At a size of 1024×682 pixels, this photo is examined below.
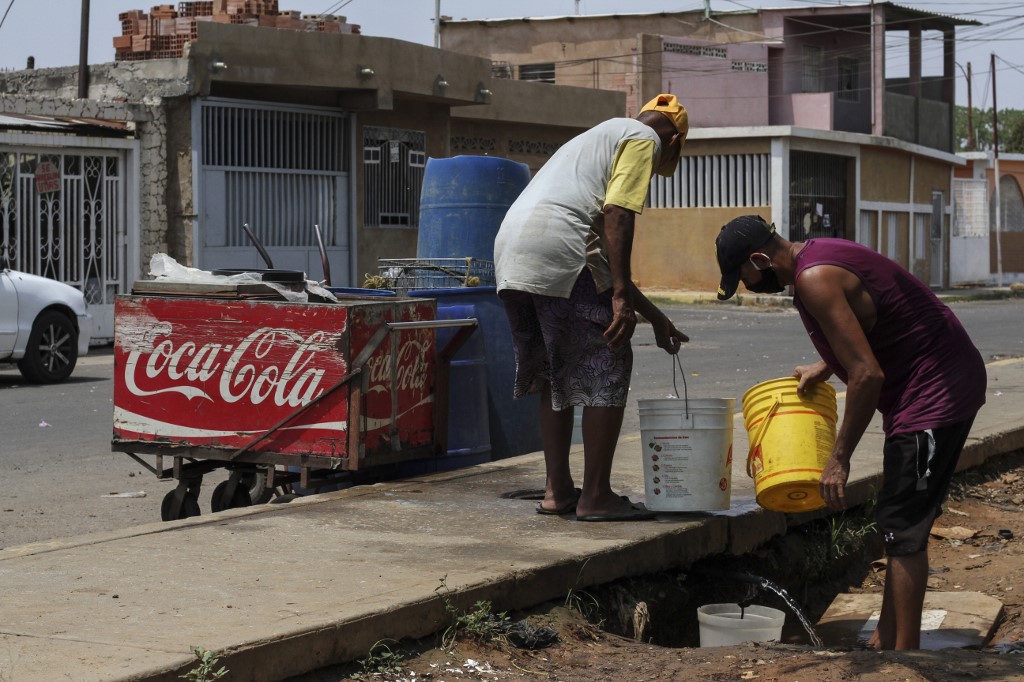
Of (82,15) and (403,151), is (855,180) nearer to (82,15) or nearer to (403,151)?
(403,151)

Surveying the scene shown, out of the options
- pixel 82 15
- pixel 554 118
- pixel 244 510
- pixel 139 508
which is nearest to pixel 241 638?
pixel 244 510

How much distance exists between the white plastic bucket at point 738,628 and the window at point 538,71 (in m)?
32.9

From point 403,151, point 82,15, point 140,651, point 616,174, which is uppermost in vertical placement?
point 82,15

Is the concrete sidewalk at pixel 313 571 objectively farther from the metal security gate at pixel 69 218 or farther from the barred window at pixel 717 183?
the barred window at pixel 717 183

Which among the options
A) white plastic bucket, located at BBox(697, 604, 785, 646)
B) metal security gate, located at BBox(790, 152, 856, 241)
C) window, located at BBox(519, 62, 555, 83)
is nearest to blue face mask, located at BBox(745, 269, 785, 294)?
white plastic bucket, located at BBox(697, 604, 785, 646)

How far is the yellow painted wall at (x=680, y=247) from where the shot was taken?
1224 inches

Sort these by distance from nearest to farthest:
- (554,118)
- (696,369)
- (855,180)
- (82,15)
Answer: (696,369) < (82,15) < (554,118) < (855,180)

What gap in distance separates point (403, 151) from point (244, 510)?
16.8 m

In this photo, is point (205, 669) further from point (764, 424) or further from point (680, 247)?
point (680, 247)

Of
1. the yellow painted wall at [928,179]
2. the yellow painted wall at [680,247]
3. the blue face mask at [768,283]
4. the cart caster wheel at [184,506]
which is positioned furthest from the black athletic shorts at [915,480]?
the yellow painted wall at [928,179]

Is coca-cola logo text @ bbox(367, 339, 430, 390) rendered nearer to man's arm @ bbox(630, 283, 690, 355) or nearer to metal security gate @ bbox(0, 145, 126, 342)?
man's arm @ bbox(630, 283, 690, 355)

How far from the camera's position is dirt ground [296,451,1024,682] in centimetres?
402

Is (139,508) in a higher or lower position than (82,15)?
lower

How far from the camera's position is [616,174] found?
208 inches
